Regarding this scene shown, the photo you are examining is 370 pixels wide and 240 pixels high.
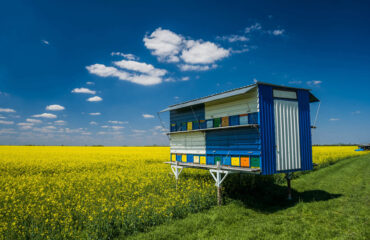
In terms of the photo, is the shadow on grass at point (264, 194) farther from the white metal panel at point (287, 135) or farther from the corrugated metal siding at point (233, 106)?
the corrugated metal siding at point (233, 106)

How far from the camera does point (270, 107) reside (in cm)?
1053

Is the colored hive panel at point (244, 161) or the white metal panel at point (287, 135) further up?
the white metal panel at point (287, 135)

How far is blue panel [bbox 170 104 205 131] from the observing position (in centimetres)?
1400

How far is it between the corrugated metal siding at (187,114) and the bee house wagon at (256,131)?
34cm

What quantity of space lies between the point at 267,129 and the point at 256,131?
0.53 m

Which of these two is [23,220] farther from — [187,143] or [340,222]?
[340,222]

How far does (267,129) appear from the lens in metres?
10.3

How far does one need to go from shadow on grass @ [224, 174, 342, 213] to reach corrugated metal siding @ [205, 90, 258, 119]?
441 cm

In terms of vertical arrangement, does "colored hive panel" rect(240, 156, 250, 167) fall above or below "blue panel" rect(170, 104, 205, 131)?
below

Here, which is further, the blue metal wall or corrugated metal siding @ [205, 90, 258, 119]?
the blue metal wall

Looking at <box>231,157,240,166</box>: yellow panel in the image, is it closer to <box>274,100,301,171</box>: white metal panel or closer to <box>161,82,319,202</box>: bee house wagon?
<box>161,82,319,202</box>: bee house wagon

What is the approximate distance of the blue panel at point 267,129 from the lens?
10.1m

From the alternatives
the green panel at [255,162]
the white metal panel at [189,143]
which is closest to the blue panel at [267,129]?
the green panel at [255,162]

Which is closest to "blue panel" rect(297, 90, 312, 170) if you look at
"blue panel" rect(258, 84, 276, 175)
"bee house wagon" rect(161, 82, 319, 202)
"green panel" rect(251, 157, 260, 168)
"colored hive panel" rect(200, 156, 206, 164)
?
"bee house wagon" rect(161, 82, 319, 202)
